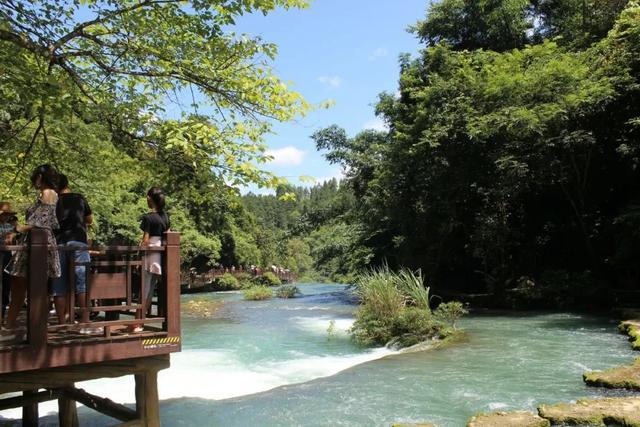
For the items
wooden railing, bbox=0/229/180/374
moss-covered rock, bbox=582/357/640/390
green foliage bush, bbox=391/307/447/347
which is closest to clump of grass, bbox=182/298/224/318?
green foliage bush, bbox=391/307/447/347

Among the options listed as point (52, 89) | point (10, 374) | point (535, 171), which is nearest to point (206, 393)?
point (10, 374)

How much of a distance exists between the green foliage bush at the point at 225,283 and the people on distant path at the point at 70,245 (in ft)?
116

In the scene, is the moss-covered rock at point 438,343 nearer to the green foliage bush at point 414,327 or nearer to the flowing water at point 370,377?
the green foliage bush at point 414,327

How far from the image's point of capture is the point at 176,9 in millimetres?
5891

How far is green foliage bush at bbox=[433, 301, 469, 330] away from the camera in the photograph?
1337 centimetres

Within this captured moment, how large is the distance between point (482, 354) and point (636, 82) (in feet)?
34.7

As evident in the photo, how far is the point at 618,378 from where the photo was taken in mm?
7625

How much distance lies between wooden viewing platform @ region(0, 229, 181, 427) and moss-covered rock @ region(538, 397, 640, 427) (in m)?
4.34

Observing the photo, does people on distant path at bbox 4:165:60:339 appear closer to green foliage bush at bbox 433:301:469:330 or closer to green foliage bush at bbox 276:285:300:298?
green foliage bush at bbox 433:301:469:330

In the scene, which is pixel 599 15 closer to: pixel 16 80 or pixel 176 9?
pixel 176 9

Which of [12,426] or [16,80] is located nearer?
[16,80]

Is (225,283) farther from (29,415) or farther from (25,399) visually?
(25,399)

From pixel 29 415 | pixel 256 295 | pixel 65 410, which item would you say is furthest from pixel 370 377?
pixel 256 295

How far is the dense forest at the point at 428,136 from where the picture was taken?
233 inches
